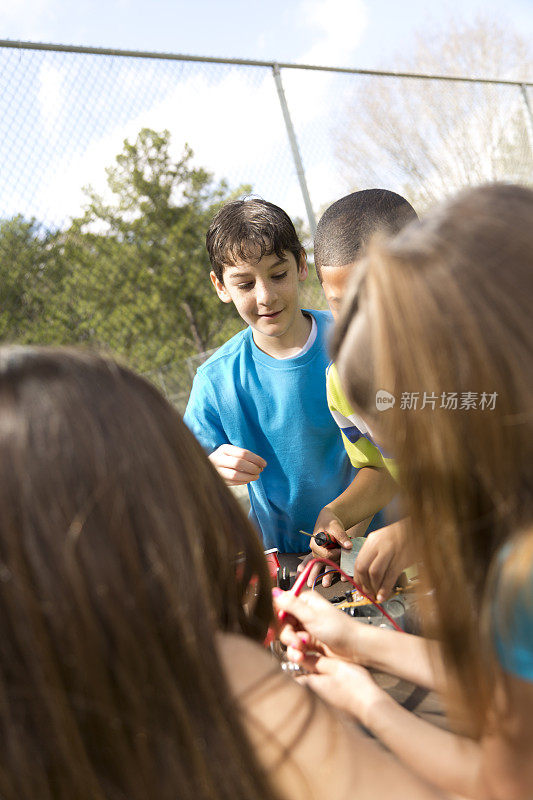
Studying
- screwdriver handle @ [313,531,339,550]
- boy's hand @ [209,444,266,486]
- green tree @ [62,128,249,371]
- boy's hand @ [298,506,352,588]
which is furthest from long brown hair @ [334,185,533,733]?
green tree @ [62,128,249,371]

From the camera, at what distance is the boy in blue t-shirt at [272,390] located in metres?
2.23

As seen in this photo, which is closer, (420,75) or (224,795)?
(224,795)

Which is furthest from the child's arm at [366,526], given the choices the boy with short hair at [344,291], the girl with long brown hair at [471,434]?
the girl with long brown hair at [471,434]

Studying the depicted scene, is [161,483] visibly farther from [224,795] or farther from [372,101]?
[372,101]

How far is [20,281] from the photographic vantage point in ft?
17.3

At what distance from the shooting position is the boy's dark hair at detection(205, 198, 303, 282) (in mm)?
2211

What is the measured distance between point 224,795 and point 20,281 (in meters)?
5.11

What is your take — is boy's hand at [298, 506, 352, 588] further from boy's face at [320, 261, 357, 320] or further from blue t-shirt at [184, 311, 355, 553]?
boy's face at [320, 261, 357, 320]

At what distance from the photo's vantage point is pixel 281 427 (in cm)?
227

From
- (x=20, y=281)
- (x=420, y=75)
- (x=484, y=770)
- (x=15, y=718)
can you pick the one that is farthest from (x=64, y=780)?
(x=420, y=75)

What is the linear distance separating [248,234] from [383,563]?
1260mm

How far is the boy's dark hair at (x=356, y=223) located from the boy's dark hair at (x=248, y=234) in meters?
0.16

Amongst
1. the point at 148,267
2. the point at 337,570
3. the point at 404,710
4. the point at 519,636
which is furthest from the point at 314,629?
the point at 148,267

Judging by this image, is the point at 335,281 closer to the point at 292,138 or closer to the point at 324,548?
the point at 324,548
